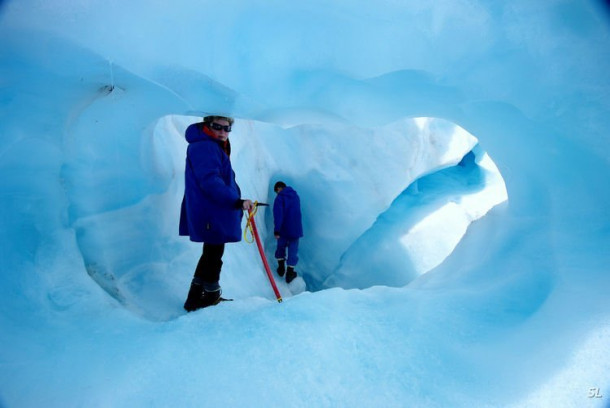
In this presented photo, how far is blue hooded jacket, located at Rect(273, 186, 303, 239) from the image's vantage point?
362cm

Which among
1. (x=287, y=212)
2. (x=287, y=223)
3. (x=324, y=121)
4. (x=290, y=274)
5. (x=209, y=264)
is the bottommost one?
(x=290, y=274)

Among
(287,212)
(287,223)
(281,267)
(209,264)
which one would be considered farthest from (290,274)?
(209,264)

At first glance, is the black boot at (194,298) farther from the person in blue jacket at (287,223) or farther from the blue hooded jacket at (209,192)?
the person in blue jacket at (287,223)

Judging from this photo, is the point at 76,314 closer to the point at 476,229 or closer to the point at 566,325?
the point at 566,325

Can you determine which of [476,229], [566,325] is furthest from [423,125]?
[566,325]

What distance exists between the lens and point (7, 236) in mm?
1565

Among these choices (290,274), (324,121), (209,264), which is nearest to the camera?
(209,264)

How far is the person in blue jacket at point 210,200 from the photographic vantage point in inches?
73.2

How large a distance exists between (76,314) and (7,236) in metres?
0.42

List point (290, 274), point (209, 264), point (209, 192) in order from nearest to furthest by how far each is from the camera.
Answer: point (209, 192)
point (209, 264)
point (290, 274)

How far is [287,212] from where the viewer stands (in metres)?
3.65

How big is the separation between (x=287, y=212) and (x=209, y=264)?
Result: 167 centimetres

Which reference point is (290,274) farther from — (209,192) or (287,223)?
(209,192)

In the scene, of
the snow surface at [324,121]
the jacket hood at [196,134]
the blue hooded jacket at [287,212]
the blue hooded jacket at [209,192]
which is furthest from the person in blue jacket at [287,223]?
the jacket hood at [196,134]
